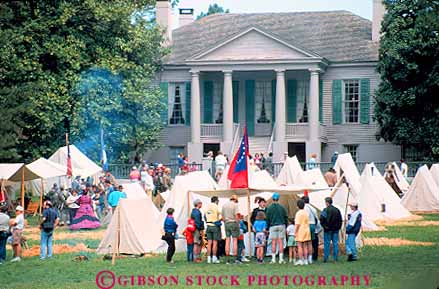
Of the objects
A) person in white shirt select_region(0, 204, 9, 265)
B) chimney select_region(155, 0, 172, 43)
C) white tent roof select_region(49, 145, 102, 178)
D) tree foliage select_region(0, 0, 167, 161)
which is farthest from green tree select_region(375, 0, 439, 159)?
person in white shirt select_region(0, 204, 9, 265)

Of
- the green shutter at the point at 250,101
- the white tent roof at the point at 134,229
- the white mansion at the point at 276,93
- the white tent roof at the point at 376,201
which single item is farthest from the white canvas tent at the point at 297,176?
the green shutter at the point at 250,101

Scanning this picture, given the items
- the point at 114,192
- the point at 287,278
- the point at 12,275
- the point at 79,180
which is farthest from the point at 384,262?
the point at 79,180

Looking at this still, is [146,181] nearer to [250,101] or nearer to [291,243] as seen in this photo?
[250,101]

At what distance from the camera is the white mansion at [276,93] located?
4959cm

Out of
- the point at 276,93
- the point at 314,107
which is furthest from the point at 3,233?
the point at 314,107

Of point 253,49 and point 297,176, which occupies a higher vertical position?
point 253,49

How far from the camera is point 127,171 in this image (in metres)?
46.1

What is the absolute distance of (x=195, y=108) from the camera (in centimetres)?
5012

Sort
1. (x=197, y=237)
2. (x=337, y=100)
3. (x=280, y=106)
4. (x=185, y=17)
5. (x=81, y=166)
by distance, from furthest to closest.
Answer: (x=185, y=17)
(x=337, y=100)
(x=280, y=106)
(x=81, y=166)
(x=197, y=237)

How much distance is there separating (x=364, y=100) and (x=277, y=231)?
101 ft

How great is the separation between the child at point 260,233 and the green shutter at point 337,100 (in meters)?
30.6

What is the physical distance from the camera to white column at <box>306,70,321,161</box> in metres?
49.2

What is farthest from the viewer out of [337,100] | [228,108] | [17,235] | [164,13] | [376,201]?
[164,13]

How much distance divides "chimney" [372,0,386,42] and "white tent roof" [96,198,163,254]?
2958 centimetres
